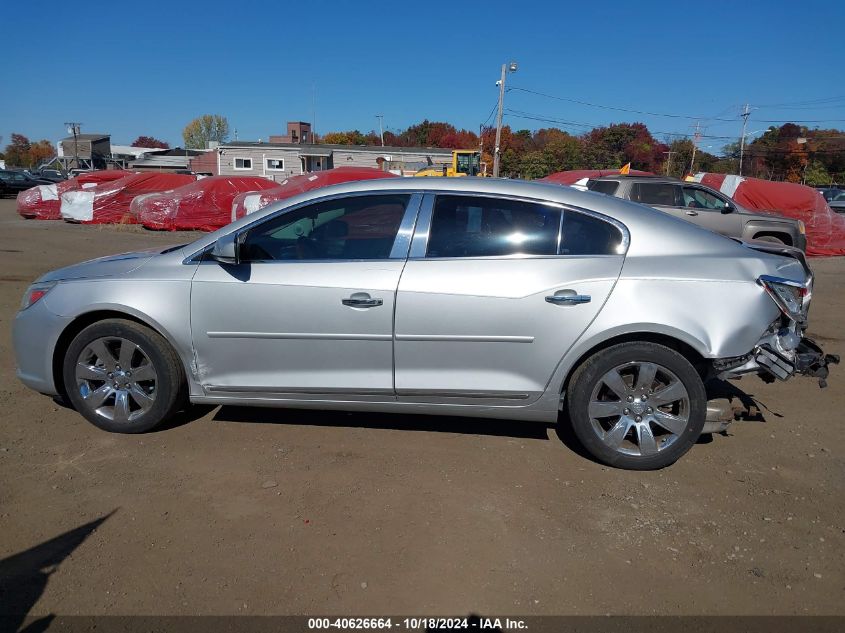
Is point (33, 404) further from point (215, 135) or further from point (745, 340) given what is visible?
point (215, 135)

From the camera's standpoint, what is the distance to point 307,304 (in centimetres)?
369

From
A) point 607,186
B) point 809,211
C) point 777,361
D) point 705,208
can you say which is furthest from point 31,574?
point 809,211

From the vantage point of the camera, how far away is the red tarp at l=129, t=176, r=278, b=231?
59.8 ft

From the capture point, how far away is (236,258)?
148 inches

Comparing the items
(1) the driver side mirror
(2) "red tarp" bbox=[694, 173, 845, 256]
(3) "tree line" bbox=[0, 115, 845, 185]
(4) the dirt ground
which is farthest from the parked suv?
(3) "tree line" bbox=[0, 115, 845, 185]

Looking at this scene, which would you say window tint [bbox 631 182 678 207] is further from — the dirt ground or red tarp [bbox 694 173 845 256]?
the dirt ground

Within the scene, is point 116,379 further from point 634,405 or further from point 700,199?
point 700,199

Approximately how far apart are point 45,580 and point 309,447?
1.60 m

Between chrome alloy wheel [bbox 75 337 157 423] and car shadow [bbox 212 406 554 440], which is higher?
chrome alloy wheel [bbox 75 337 157 423]

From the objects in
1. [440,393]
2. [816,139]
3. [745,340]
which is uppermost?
[816,139]

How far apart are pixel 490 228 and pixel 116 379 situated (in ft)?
8.38

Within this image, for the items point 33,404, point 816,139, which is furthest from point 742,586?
point 816,139

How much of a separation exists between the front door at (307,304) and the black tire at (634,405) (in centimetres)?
115

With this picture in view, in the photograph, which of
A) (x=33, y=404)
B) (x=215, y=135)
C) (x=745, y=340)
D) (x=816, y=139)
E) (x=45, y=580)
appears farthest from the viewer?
(x=215, y=135)
